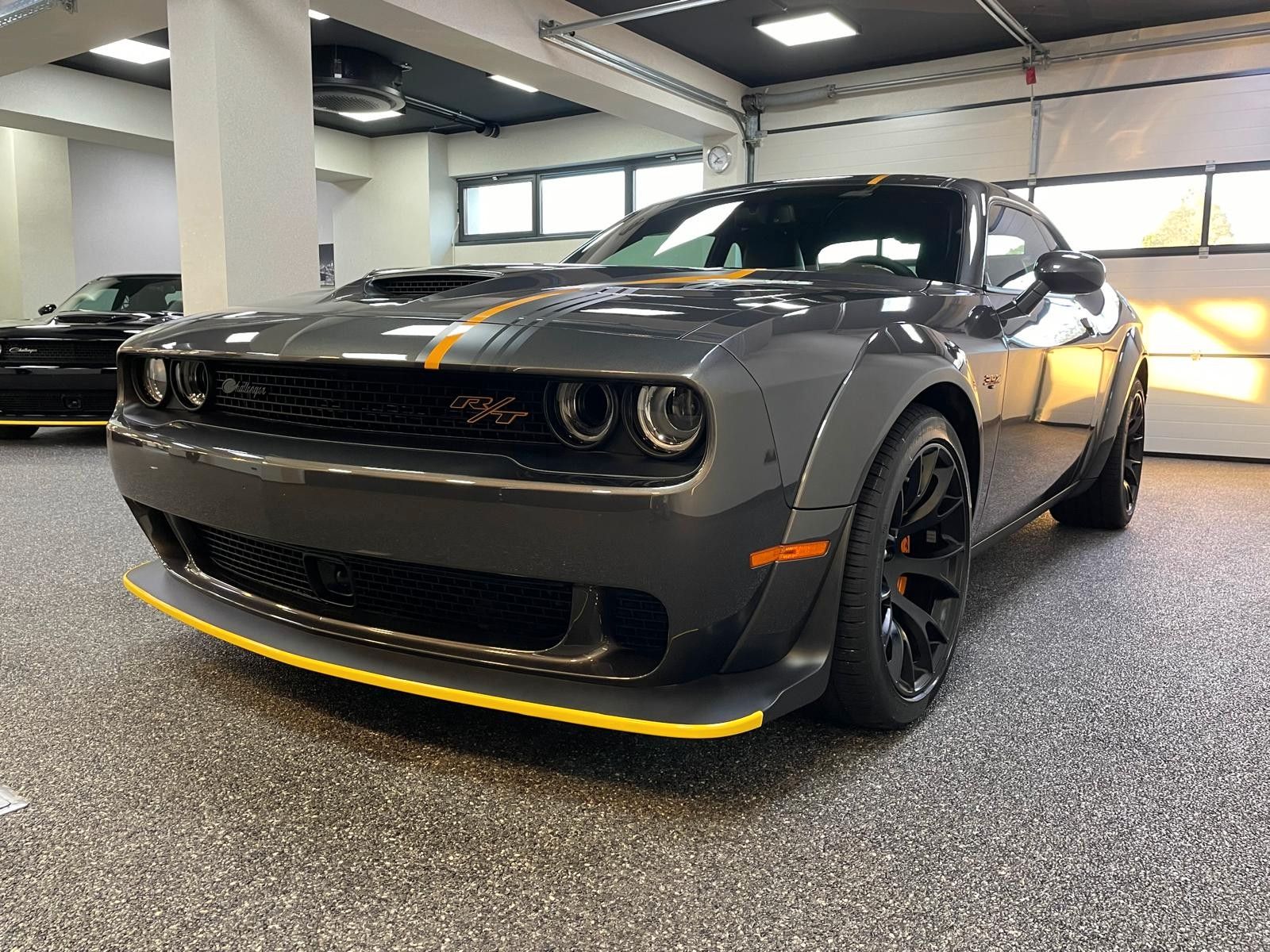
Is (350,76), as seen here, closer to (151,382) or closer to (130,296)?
(130,296)

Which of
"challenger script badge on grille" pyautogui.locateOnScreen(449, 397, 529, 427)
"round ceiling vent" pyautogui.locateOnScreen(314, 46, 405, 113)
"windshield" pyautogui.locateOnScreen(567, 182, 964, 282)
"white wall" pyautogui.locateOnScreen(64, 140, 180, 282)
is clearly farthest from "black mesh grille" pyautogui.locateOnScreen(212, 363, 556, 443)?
"white wall" pyautogui.locateOnScreen(64, 140, 180, 282)

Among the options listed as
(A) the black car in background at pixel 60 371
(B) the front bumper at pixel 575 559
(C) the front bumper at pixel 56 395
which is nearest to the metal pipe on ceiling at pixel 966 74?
(A) the black car in background at pixel 60 371

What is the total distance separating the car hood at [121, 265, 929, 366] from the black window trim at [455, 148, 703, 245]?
8562 millimetres

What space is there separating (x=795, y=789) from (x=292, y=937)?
0.79 m

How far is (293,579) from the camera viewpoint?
1717 mm

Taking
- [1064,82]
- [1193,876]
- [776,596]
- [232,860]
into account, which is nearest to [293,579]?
[232,860]

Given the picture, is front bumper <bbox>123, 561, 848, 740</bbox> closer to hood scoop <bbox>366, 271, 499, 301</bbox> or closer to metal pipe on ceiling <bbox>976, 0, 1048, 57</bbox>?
hood scoop <bbox>366, 271, 499, 301</bbox>

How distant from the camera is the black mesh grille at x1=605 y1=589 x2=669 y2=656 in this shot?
4.53 feet

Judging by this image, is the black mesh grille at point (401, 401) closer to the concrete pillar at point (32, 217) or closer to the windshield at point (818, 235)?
the windshield at point (818, 235)

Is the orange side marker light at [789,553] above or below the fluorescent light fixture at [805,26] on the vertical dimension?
below

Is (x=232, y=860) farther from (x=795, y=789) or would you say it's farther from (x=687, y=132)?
(x=687, y=132)

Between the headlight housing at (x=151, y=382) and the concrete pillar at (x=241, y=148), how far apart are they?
11.3 ft

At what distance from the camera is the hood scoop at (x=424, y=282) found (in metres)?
1.81

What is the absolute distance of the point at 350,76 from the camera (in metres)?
8.30
